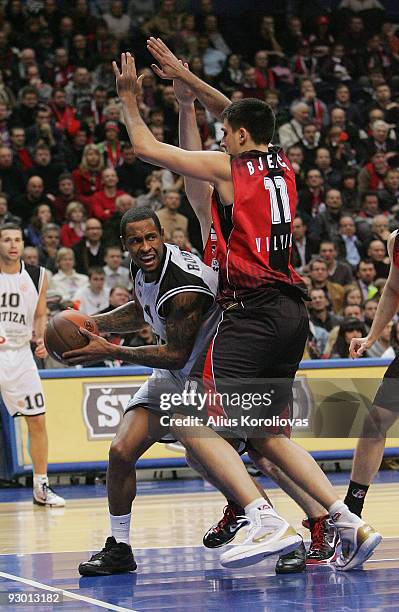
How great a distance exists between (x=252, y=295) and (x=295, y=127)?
39.6 feet

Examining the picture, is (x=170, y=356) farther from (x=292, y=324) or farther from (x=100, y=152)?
(x=100, y=152)

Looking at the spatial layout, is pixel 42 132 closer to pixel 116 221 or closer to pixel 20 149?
pixel 20 149

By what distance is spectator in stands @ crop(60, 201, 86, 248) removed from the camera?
48.6 ft

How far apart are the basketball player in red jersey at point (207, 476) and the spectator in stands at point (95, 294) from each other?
6516mm

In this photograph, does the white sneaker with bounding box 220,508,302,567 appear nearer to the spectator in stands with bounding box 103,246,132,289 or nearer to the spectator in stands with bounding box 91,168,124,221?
the spectator in stands with bounding box 103,246,132,289

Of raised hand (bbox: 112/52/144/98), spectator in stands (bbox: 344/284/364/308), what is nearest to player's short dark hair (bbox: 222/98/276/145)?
raised hand (bbox: 112/52/144/98)

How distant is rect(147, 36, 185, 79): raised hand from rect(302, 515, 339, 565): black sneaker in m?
2.48

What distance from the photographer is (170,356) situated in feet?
19.5

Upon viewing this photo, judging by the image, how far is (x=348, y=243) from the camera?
16.1 meters

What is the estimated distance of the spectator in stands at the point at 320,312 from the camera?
45.0ft

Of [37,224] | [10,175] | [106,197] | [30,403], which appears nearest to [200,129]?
[106,197]

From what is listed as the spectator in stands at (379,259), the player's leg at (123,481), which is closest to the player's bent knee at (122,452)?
the player's leg at (123,481)

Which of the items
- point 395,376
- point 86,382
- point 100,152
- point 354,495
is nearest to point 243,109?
point 395,376

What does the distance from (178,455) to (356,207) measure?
21.7 feet
